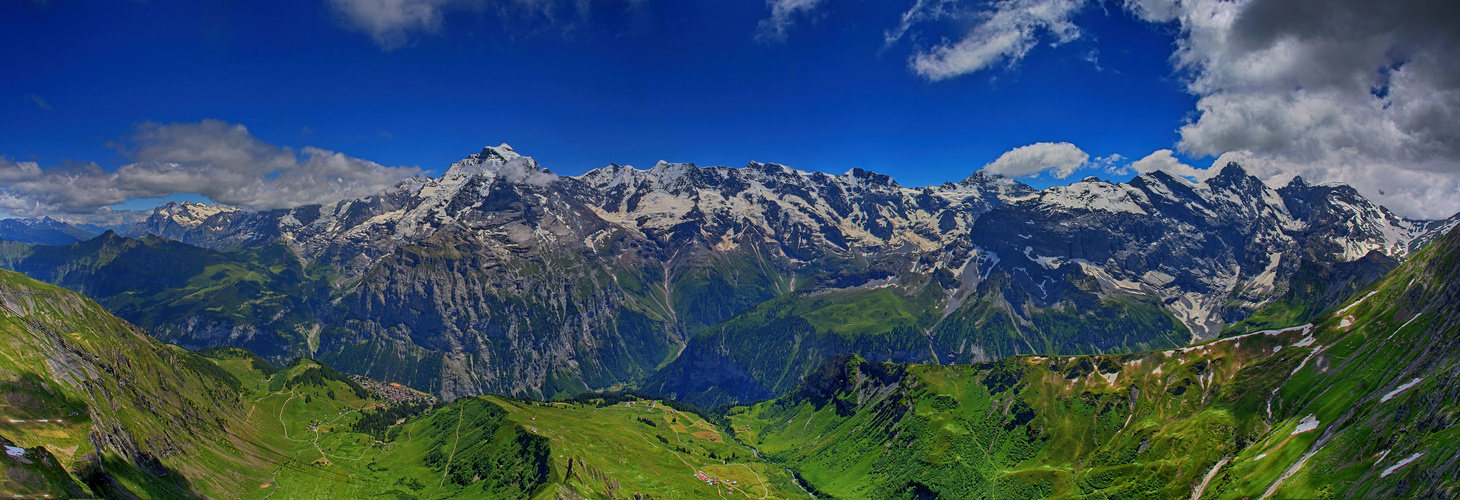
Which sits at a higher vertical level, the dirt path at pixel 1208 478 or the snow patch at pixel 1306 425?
the snow patch at pixel 1306 425

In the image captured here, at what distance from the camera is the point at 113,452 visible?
181250 millimetres

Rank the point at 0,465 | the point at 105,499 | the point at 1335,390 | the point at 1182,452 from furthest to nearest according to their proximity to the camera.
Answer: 1. the point at 1182,452
2. the point at 1335,390
3. the point at 105,499
4. the point at 0,465

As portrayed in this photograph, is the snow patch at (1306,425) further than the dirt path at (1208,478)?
No

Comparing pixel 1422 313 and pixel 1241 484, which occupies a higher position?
pixel 1422 313

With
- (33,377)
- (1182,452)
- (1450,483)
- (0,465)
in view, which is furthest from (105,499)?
(1182,452)

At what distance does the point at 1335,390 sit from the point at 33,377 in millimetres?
345499

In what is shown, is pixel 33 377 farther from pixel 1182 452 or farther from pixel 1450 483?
pixel 1182 452

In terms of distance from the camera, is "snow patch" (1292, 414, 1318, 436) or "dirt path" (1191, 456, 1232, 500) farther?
"dirt path" (1191, 456, 1232, 500)

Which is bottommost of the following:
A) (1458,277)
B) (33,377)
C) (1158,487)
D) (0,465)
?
(1158,487)

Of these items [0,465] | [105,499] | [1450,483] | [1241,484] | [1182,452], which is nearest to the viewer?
[1450,483]

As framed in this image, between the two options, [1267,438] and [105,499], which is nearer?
[105,499]

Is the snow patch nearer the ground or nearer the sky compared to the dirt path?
nearer the sky

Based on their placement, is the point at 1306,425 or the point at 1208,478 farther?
the point at 1208,478

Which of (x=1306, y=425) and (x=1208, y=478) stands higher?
(x=1306, y=425)
